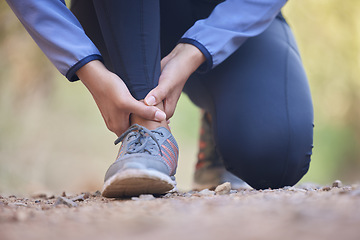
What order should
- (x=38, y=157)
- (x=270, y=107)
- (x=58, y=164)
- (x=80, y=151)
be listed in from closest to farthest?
(x=270, y=107)
(x=38, y=157)
(x=58, y=164)
(x=80, y=151)

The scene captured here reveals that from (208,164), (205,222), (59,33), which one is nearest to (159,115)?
(59,33)

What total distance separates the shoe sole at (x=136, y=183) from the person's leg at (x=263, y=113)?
45cm

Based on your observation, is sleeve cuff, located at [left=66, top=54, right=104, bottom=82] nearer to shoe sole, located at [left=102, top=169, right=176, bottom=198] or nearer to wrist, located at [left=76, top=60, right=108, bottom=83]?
wrist, located at [left=76, top=60, right=108, bottom=83]

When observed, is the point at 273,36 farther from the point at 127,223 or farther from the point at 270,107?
the point at 127,223

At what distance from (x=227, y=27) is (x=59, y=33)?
0.51 m

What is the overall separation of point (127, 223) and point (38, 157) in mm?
2844

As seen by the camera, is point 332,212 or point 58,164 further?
point 58,164

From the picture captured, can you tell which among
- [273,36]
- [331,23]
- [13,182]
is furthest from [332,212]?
[331,23]

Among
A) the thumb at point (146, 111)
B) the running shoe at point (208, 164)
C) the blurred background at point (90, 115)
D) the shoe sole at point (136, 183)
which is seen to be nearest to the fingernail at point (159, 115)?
the thumb at point (146, 111)

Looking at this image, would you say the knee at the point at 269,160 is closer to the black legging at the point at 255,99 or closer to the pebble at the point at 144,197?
the black legging at the point at 255,99

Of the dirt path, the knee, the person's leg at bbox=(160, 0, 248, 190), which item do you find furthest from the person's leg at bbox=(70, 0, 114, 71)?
the dirt path

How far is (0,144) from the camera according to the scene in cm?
307

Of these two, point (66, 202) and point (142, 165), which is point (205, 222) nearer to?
point (142, 165)

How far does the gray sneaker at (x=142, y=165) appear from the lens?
36.0 inches
